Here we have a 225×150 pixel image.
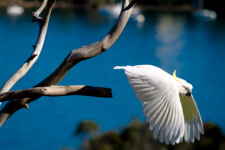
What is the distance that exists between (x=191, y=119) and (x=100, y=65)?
14.2 m

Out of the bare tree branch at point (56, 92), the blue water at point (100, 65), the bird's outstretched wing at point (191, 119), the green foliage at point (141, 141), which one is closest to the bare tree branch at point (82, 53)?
the bare tree branch at point (56, 92)

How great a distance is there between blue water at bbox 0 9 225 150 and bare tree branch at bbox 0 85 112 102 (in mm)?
6803

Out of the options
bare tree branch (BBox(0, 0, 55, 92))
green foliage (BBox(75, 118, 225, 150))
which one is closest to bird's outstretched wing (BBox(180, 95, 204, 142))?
bare tree branch (BBox(0, 0, 55, 92))

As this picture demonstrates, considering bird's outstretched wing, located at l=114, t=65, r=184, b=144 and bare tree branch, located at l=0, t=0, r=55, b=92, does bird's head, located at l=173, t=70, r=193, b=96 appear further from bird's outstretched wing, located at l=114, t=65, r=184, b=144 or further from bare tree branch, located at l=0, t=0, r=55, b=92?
bare tree branch, located at l=0, t=0, r=55, b=92

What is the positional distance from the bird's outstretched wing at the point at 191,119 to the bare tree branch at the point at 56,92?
1.78ft

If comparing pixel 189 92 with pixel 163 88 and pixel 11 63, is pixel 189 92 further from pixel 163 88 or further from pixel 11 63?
pixel 11 63

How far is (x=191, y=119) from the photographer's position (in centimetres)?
218

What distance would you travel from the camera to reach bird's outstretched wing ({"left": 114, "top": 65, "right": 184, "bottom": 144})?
191 centimetres

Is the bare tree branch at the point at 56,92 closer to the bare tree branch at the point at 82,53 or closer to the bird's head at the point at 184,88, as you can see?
the bare tree branch at the point at 82,53

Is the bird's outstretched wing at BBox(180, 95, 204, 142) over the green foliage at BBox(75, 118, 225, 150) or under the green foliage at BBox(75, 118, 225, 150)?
over

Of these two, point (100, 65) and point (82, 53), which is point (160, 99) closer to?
point (82, 53)

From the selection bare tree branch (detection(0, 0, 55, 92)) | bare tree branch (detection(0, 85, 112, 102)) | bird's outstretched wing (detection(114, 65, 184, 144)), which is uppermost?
bare tree branch (detection(0, 0, 55, 92))

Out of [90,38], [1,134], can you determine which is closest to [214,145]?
[1,134]

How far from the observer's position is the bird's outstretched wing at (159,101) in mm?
1909
